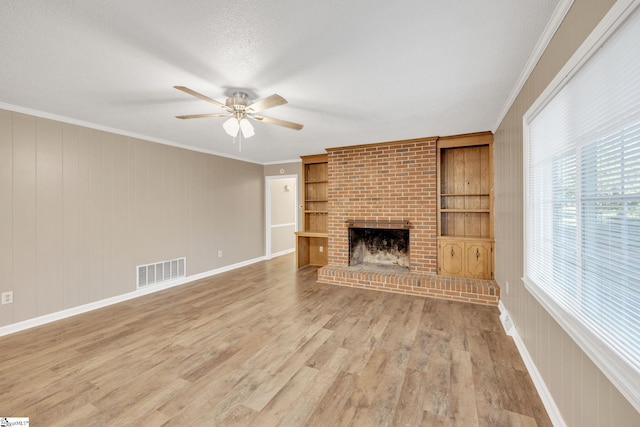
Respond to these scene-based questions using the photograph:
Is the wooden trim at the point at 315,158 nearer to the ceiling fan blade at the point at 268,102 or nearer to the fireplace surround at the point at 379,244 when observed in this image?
the fireplace surround at the point at 379,244

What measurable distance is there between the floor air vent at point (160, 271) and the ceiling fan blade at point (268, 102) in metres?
3.20

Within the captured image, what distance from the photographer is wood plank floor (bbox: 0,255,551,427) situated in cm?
168

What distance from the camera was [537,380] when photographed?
1.87 meters

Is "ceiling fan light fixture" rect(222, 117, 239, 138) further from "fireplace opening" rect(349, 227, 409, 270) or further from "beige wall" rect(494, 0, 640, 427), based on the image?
"fireplace opening" rect(349, 227, 409, 270)

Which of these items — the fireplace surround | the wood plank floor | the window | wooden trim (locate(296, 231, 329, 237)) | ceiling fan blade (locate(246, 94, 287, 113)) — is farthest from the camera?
wooden trim (locate(296, 231, 329, 237))

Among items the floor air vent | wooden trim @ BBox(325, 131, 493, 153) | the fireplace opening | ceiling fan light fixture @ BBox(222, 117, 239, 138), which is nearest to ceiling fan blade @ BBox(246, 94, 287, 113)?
ceiling fan light fixture @ BBox(222, 117, 239, 138)

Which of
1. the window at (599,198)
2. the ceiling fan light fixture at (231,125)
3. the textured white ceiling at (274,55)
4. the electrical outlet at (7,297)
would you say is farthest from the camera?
the electrical outlet at (7,297)

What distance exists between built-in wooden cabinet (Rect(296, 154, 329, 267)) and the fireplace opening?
92 centimetres

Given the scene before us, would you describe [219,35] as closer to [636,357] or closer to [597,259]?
[597,259]

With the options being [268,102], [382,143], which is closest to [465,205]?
[382,143]

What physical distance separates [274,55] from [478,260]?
386 cm

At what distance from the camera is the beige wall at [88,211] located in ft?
9.41

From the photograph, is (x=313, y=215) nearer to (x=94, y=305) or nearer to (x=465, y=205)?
(x=465, y=205)

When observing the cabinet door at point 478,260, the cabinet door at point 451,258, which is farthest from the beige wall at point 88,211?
the cabinet door at point 478,260
